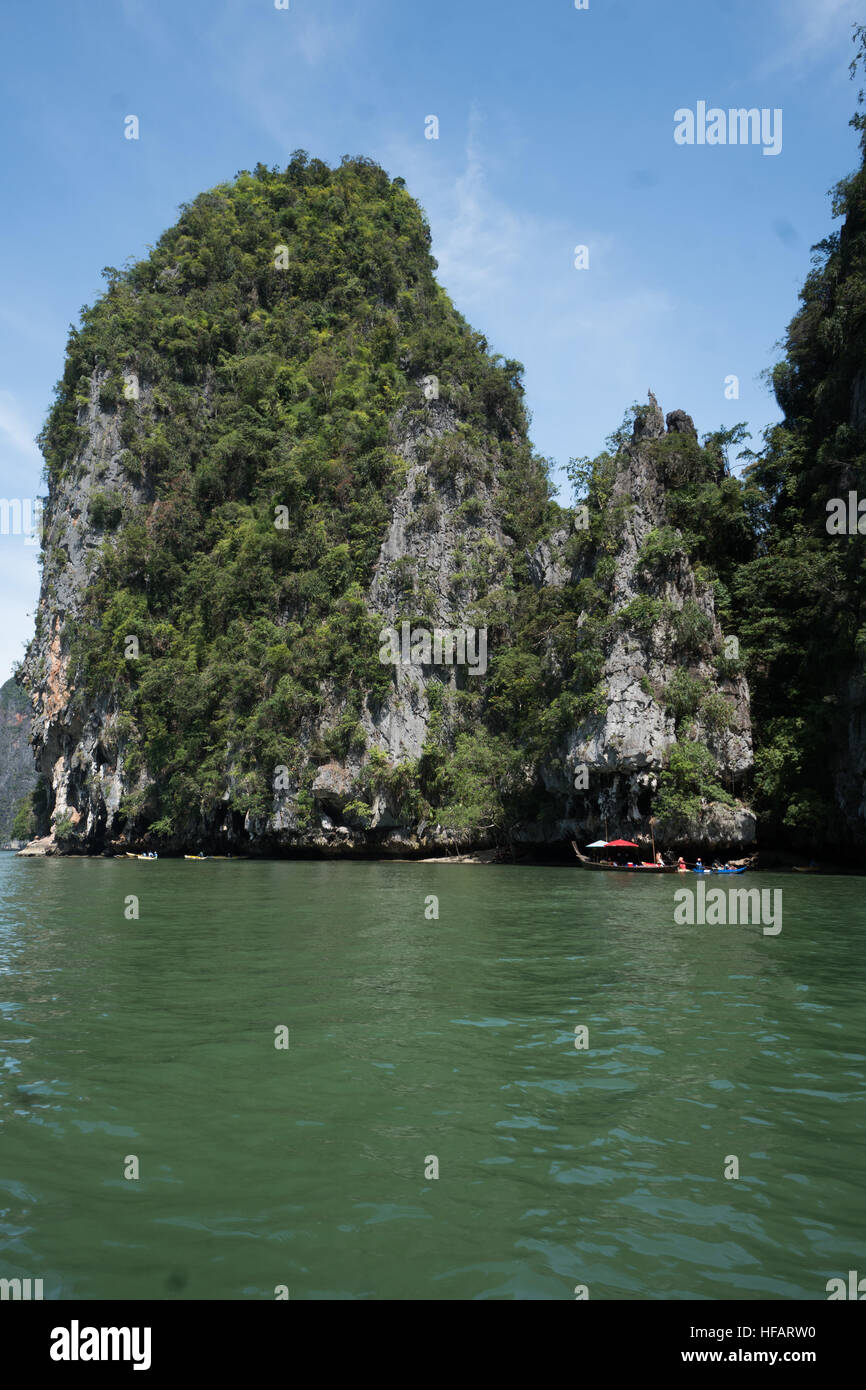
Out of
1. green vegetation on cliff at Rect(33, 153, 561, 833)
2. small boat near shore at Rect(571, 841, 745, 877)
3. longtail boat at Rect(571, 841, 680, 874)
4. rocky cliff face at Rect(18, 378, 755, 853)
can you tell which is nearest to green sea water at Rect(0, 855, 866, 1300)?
small boat near shore at Rect(571, 841, 745, 877)

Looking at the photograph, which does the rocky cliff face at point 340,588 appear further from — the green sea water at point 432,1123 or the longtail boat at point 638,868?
the green sea water at point 432,1123

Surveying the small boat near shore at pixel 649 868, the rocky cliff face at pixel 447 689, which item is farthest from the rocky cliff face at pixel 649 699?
the small boat near shore at pixel 649 868

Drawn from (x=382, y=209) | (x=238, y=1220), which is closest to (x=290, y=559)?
(x=382, y=209)

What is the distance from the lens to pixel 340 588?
149ft

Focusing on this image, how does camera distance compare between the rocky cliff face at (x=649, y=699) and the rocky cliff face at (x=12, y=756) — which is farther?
the rocky cliff face at (x=12, y=756)

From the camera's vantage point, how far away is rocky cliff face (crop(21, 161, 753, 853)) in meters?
33.1

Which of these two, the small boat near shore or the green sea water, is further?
the small boat near shore

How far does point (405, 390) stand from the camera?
166ft

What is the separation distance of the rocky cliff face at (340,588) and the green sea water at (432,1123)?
21.9 m

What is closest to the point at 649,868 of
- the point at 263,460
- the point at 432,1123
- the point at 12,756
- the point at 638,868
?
the point at 638,868

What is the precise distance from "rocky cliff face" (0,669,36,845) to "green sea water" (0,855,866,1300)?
461ft

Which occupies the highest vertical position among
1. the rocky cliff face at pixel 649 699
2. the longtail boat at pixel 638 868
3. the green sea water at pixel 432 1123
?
the rocky cliff face at pixel 649 699

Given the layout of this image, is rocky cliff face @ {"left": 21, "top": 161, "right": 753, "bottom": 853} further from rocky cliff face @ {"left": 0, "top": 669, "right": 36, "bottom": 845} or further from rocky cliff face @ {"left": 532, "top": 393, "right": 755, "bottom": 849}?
rocky cliff face @ {"left": 0, "top": 669, "right": 36, "bottom": 845}

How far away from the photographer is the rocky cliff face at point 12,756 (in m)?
140
